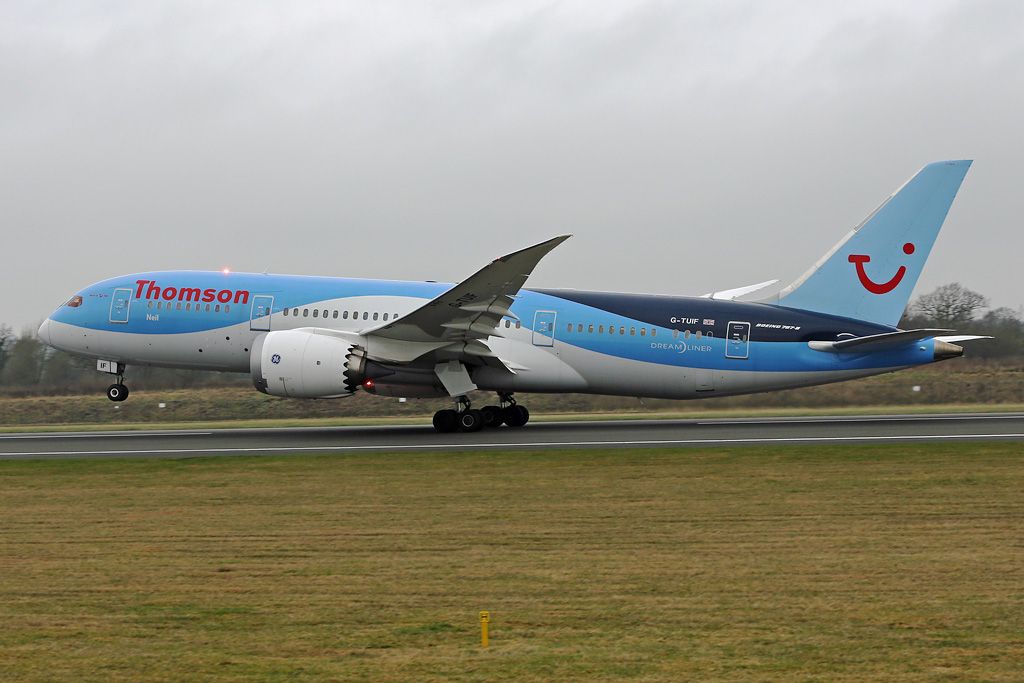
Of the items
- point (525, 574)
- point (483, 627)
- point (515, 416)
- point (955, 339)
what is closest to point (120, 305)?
point (515, 416)

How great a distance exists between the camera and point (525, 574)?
477 inches

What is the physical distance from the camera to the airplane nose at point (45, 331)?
33.4m

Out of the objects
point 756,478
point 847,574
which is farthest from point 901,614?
point 756,478

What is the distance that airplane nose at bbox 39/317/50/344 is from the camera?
33.4m

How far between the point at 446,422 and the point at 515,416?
2.48m

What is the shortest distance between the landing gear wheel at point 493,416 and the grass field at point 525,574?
9.93 metres

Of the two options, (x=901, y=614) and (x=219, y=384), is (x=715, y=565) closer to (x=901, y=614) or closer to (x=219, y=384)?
(x=901, y=614)

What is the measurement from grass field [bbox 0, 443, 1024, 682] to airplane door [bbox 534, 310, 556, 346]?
381 inches

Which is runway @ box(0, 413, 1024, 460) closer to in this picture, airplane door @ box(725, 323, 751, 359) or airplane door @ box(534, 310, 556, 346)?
airplane door @ box(725, 323, 751, 359)

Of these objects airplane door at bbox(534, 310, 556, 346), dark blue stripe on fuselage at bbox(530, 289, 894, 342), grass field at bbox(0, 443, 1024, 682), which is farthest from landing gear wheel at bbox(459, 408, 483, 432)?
grass field at bbox(0, 443, 1024, 682)

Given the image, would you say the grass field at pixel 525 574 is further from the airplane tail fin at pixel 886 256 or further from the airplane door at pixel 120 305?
the airplane door at pixel 120 305

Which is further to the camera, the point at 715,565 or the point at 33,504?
the point at 33,504

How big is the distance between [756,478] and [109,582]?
11.1m

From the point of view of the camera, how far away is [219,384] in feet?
140
